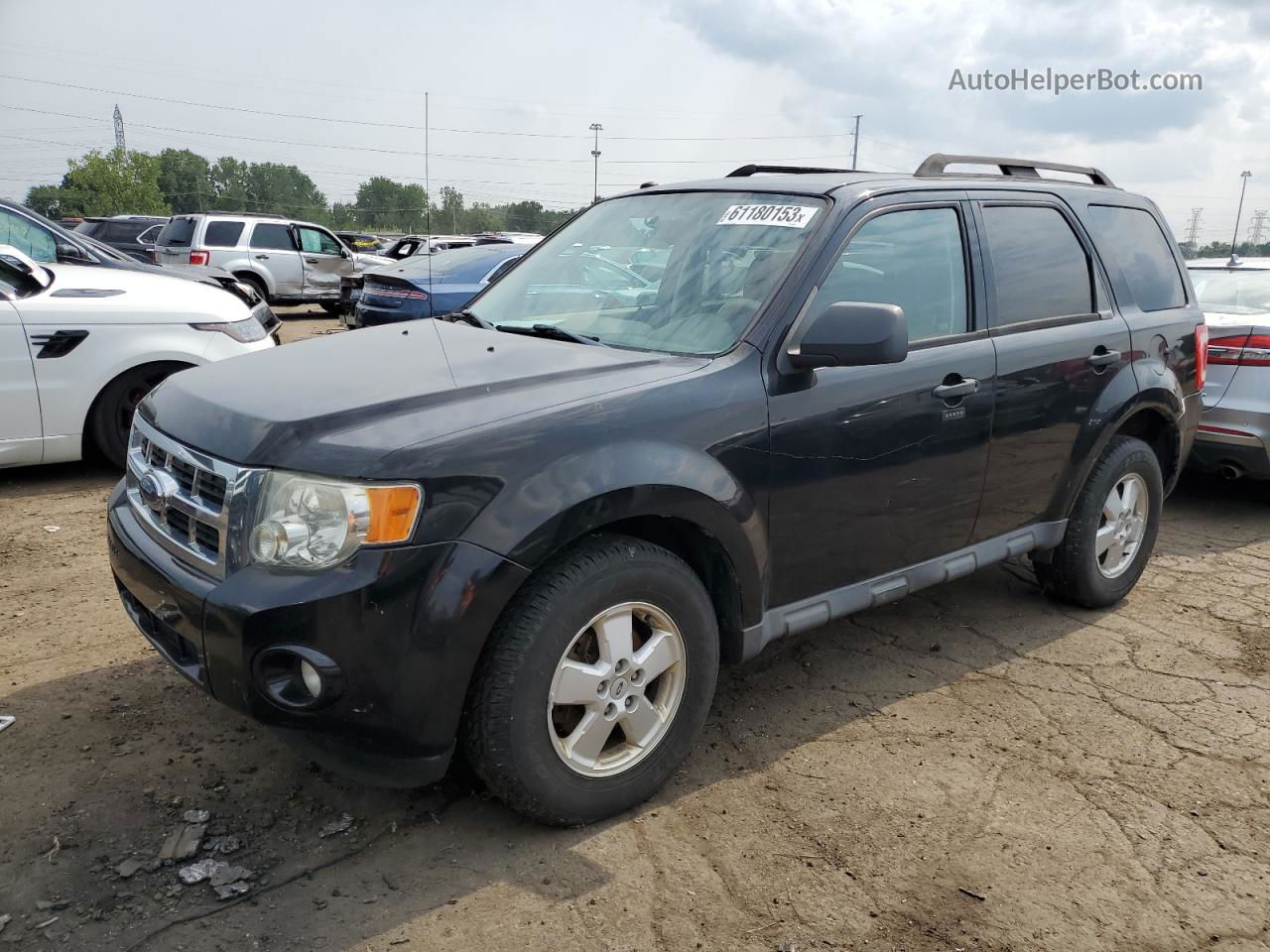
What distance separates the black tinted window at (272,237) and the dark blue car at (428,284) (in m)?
8.41

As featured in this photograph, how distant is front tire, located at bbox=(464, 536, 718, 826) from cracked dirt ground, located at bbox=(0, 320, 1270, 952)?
0.18 m

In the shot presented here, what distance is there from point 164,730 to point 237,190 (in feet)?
333

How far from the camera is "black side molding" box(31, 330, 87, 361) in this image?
5953mm

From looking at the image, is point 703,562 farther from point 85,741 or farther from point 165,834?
point 85,741

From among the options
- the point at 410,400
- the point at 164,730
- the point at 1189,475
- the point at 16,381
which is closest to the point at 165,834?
the point at 164,730

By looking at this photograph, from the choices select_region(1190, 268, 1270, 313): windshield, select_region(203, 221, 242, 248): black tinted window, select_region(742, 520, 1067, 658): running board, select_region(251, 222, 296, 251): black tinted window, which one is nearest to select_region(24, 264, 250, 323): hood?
select_region(742, 520, 1067, 658): running board

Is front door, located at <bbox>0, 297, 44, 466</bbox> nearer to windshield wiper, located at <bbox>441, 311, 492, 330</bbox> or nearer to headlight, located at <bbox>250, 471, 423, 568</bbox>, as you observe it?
windshield wiper, located at <bbox>441, 311, 492, 330</bbox>

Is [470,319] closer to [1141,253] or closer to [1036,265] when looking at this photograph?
[1036,265]

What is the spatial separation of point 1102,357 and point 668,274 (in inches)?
78.3

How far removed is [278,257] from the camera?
1881 centimetres

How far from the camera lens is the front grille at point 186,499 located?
2.59m

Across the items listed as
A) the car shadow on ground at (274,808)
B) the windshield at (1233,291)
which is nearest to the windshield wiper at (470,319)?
the car shadow on ground at (274,808)

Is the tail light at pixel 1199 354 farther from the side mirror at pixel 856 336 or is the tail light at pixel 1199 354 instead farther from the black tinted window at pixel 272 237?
the black tinted window at pixel 272 237

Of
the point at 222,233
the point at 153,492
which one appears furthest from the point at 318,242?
the point at 153,492
